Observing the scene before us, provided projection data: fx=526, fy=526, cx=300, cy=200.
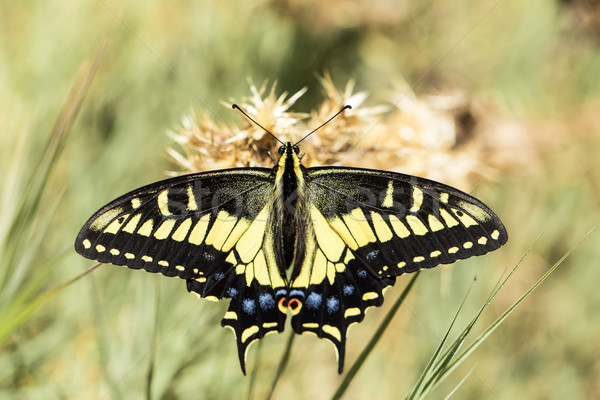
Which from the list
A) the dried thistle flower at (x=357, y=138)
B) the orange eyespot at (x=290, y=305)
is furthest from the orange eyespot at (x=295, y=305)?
the dried thistle flower at (x=357, y=138)

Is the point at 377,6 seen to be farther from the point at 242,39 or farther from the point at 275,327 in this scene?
the point at 275,327

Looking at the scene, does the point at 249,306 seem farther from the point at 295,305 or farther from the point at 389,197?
the point at 389,197

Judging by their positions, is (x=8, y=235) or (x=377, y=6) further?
(x=377, y=6)

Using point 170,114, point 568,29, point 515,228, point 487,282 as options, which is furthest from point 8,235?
point 568,29

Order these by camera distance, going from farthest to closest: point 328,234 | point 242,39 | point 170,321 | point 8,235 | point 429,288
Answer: point 242,39
point 429,288
point 170,321
point 328,234
point 8,235

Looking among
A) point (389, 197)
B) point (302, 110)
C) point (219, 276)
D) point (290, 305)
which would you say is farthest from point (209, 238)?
point (302, 110)

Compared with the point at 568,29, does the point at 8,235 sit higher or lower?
lower

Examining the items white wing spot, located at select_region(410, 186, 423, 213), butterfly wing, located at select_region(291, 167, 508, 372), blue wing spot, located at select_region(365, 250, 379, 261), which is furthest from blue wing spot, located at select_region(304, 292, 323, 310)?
white wing spot, located at select_region(410, 186, 423, 213)
